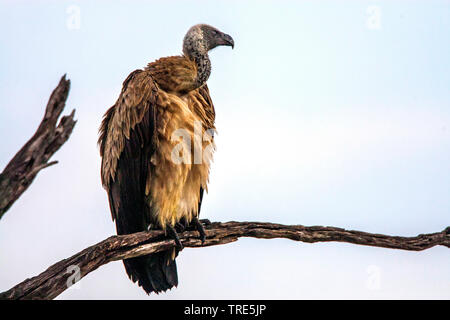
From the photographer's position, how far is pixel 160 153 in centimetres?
598

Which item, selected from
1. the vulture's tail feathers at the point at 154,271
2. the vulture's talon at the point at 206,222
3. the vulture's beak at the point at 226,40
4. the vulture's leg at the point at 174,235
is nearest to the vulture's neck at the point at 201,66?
the vulture's beak at the point at 226,40

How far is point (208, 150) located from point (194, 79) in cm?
72

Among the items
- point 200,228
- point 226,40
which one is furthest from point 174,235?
point 226,40

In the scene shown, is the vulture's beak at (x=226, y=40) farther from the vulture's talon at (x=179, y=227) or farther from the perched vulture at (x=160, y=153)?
the vulture's talon at (x=179, y=227)

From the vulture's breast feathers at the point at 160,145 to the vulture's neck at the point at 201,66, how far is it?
62 millimetres

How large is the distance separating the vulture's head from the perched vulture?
0.04ft

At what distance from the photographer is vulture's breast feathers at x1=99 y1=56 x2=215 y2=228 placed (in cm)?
599

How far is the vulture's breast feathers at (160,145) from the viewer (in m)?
5.99

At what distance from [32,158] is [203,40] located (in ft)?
11.7

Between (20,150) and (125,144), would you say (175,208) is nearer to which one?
(125,144)

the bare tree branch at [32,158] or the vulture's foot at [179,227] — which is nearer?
the bare tree branch at [32,158]

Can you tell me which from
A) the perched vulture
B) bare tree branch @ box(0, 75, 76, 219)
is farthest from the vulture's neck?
bare tree branch @ box(0, 75, 76, 219)

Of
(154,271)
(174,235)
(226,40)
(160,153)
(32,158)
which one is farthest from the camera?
(226,40)

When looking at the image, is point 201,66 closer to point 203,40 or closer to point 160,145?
point 203,40
